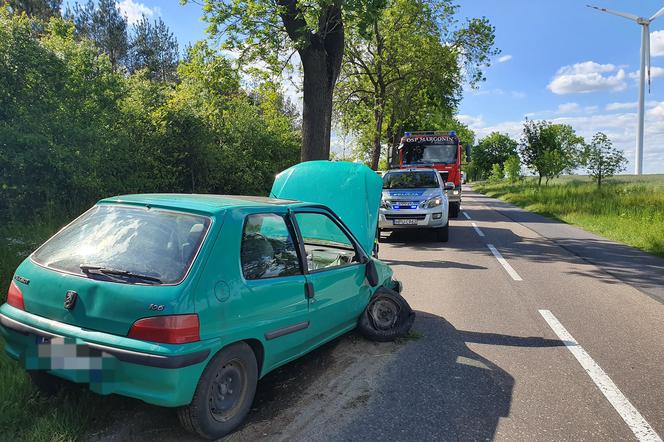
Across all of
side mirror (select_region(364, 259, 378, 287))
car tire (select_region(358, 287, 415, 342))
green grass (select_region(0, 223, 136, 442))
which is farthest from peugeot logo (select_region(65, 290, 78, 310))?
car tire (select_region(358, 287, 415, 342))

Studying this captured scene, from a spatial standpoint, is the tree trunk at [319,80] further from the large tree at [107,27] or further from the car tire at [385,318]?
the large tree at [107,27]

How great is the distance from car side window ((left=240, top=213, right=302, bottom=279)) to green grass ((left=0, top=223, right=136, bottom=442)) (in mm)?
1368

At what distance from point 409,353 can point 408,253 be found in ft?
21.3

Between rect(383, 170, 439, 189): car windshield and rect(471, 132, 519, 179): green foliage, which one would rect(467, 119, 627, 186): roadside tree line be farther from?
rect(471, 132, 519, 179): green foliage

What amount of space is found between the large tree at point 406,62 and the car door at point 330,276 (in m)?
21.5

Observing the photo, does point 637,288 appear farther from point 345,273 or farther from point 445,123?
point 445,123

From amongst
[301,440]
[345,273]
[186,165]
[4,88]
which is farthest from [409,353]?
[186,165]

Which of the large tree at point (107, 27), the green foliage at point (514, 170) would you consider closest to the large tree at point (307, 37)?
the large tree at point (107, 27)

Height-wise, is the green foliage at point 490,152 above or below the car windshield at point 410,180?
above

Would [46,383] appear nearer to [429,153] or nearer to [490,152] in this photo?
[429,153]

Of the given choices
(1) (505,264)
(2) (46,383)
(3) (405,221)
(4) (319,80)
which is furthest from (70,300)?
(4) (319,80)

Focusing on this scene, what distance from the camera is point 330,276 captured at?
13.5 feet

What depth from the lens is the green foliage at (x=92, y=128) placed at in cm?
789

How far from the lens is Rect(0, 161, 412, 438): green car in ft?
9.12
